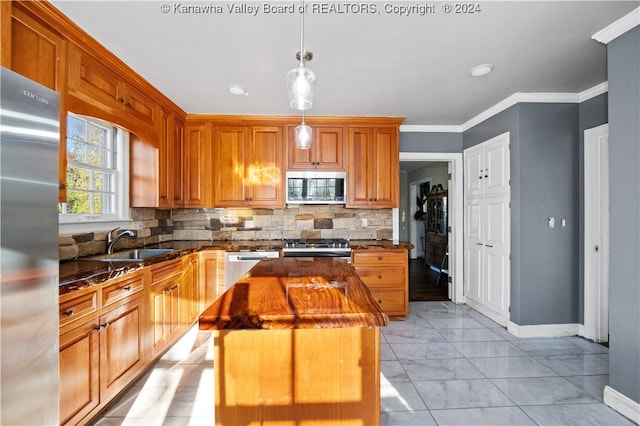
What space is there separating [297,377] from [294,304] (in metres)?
0.26

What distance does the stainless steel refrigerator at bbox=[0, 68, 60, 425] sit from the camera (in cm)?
107

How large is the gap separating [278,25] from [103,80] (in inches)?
54.9

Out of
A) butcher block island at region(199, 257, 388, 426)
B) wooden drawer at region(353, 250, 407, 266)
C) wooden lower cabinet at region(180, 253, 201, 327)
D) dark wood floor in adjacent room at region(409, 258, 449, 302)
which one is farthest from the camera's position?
dark wood floor in adjacent room at region(409, 258, 449, 302)

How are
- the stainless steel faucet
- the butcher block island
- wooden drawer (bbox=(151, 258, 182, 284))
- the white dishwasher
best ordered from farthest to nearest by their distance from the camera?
the white dishwasher → the stainless steel faucet → wooden drawer (bbox=(151, 258, 182, 284)) → the butcher block island

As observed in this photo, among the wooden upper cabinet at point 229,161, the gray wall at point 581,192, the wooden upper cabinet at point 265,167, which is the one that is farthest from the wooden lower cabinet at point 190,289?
the gray wall at point 581,192

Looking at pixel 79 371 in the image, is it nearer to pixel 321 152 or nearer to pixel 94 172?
pixel 94 172

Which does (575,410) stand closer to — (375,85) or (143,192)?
(375,85)

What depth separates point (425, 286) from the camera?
523 cm

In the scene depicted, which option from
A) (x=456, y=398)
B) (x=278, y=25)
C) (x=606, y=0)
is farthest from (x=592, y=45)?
(x=456, y=398)

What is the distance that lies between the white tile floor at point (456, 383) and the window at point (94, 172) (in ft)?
4.58

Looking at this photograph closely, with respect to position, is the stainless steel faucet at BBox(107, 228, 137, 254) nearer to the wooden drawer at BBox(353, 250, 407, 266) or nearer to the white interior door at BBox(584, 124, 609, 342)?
the wooden drawer at BBox(353, 250, 407, 266)

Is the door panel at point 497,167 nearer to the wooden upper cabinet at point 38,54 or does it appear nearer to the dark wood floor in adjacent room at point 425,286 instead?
the dark wood floor in adjacent room at point 425,286

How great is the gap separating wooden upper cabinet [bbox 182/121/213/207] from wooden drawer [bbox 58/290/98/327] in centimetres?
209

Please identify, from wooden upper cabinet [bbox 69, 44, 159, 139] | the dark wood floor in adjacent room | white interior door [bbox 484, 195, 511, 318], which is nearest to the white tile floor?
white interior door [bbox 484, 195, 511, 318]
